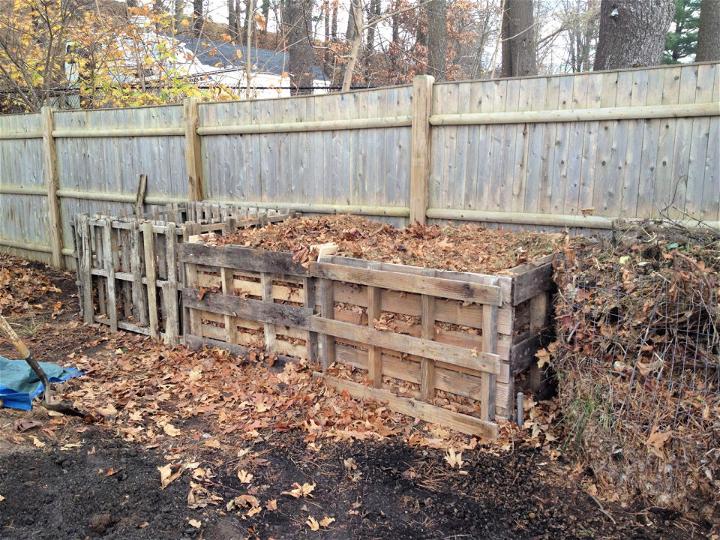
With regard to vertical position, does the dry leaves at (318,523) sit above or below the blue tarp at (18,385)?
below

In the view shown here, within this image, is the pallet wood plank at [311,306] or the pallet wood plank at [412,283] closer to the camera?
the pallet wood plank at [412,283]

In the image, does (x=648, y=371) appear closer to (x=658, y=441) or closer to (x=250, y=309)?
(x=658, y=441)

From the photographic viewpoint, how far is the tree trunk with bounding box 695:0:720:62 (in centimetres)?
1232

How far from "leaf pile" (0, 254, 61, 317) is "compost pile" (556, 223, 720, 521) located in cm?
773

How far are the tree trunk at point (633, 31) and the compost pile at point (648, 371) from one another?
4.45 metres

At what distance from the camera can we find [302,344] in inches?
227

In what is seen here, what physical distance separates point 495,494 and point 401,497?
59 cm

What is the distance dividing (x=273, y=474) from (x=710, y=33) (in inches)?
504

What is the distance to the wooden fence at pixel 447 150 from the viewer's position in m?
5.33

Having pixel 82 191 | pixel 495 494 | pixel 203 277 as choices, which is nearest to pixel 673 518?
pixel 495 494

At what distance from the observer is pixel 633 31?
786 centimetres

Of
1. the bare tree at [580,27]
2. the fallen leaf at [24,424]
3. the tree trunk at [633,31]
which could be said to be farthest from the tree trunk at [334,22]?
the fallen leaf at [24,424]

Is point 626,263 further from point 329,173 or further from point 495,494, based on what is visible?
point 329,173

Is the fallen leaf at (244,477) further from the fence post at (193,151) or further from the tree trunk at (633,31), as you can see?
the tree trunk at (633,31)
